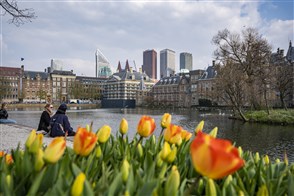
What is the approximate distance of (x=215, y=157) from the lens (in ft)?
3.20

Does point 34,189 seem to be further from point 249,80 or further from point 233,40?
point 233,40

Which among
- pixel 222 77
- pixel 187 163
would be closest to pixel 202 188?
pixel 187 163

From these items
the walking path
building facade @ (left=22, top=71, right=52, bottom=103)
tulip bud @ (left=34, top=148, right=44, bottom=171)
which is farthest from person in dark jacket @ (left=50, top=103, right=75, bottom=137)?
building facade @ (left=22, top=71, right=52, bottom=103)

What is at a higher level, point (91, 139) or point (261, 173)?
point (91, 139)

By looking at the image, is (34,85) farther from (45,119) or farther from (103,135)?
(103,135)

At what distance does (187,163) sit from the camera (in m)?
1.79

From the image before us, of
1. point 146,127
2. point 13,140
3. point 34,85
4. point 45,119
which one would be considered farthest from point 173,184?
point 34,85

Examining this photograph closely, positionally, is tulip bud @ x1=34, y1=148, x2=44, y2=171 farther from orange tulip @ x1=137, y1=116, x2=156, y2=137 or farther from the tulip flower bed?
orange tulip @ x1=137, y1=116, x2=156, y2=137

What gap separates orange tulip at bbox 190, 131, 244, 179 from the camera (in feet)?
3.15

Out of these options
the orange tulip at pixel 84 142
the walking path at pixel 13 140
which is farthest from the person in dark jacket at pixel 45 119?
the orange tulip at pixel 84 142

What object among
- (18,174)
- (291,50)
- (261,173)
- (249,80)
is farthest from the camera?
(291,50)

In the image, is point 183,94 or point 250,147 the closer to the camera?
point 250,147

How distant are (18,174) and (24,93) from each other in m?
101

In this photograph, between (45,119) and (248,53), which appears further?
(248,53)
